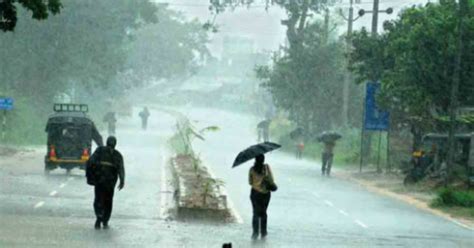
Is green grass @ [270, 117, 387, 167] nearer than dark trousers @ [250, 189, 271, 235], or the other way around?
dark trousers @ [250, 189, 271, 235]

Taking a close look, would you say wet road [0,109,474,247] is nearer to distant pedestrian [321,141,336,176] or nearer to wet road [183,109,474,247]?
wet road [183,109,474,247]

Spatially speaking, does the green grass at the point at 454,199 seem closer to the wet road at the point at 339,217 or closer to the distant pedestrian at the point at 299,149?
the wet road at the point at 339,217

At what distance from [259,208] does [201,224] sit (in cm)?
299

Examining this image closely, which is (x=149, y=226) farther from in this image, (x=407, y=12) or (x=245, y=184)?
(x=407, y=12)

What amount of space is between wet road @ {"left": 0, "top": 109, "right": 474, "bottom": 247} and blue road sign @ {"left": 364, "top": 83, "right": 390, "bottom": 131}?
258 inches

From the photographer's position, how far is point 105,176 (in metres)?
24.9

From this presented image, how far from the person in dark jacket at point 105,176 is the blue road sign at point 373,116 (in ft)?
108

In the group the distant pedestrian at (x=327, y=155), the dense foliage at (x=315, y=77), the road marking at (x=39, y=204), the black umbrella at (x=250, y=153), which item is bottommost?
the road marking at (x=39, y=204)

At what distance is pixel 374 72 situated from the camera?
57.8 m

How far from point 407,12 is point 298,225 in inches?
1010

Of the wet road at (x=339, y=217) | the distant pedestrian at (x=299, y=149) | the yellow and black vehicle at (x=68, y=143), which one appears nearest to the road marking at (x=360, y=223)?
the wet road at (x=339, y=217)

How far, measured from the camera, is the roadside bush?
37906 mm

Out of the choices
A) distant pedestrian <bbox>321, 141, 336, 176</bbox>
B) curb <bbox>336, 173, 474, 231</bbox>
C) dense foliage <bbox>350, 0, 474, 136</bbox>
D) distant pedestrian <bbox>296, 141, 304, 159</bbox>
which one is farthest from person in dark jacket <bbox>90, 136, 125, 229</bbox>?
distant pedestrian <bbox>296, 141, 304, 159</bbox>

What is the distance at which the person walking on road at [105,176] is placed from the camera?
81.6 feet
